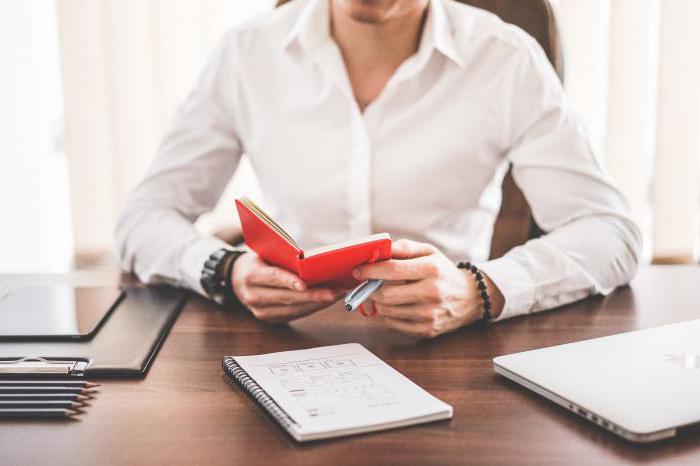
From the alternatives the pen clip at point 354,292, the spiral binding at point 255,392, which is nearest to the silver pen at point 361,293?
the pen clip at point 354,292

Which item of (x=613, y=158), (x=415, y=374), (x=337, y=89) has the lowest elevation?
(x=613, y=158)

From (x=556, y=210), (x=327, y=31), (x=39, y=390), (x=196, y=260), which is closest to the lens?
(x=39, y=390)

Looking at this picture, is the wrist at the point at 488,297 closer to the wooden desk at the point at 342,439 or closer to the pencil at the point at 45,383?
the wooden desk at the point at 342,439

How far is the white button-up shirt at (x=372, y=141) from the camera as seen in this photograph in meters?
1.26

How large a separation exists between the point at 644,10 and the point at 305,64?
1218 millimetres

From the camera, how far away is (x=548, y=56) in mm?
1371

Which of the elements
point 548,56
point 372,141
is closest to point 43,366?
point 372,141

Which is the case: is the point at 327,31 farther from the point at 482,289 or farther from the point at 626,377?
the point at 626,377

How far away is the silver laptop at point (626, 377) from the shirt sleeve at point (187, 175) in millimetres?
603

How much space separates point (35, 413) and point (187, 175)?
71 centimetres

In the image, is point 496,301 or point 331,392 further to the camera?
point 496,301

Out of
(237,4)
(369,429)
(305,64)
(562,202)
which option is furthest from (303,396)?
(237,4)

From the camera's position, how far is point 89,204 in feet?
7.64

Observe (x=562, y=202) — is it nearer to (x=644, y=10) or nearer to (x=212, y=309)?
(x=212, y=309)
